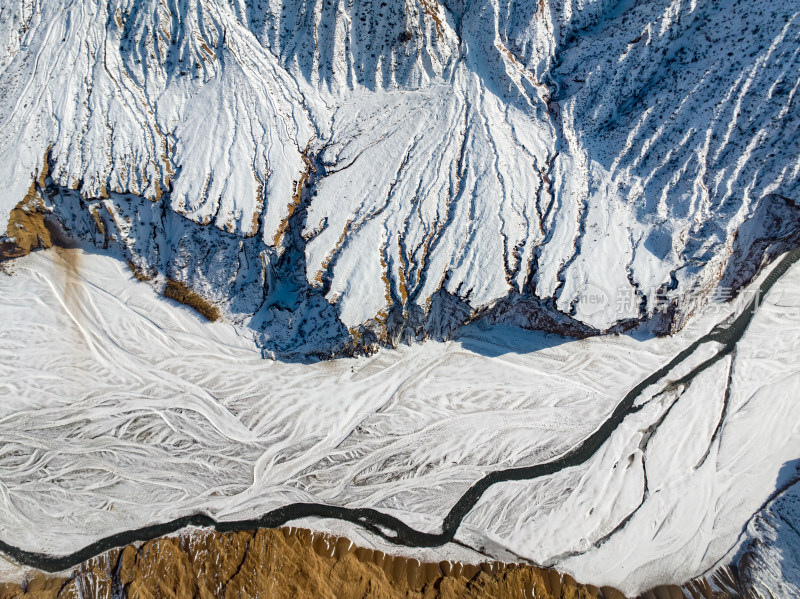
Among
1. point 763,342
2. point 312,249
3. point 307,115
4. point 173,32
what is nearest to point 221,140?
point 307,115

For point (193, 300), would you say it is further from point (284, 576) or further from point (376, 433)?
point (284, 576)

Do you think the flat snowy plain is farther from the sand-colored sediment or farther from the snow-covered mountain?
the snow-covered mountain

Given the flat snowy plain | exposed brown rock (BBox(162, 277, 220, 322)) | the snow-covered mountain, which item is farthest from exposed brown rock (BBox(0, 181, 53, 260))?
exposed brown rock (BBox(162, 277, 220, 322))

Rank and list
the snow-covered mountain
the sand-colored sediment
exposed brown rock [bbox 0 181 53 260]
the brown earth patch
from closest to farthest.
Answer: the sand-colored sediment
the snow-covered mountain
exposed brown rock [bbox 0 181 53 260]
the brown earth patch

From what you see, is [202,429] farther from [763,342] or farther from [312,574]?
[763,342]

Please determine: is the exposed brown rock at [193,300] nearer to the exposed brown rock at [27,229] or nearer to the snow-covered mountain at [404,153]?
the snow-covered mountain at [404,153]

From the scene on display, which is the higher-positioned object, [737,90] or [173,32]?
[737,90]

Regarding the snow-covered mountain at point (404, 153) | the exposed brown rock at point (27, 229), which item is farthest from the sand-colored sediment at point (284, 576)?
the exposed brown rock at point (27, 229)

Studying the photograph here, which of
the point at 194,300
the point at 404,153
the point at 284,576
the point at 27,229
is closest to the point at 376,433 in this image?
the point at 284,576
